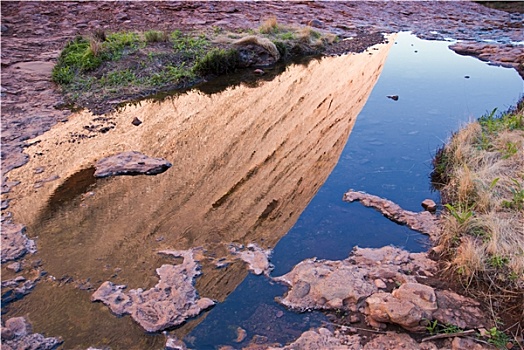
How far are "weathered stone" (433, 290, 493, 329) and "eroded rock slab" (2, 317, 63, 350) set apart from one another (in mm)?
2440

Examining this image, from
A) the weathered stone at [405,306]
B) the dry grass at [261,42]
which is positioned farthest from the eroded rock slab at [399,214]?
the dry grass at [261,42]

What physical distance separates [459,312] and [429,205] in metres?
1.55

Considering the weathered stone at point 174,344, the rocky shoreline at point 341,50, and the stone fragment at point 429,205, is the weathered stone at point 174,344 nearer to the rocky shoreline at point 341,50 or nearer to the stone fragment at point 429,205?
the rocky shoreline at point 341,50

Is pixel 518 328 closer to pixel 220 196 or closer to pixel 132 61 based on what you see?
pixel 220 196

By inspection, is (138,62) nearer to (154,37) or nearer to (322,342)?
(154,37)

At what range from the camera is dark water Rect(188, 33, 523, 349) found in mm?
3240

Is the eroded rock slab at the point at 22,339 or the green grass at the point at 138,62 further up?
the green grass at the point at 138,62

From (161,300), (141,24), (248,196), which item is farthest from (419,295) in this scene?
(141,24)

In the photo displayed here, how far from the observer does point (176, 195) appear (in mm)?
4477

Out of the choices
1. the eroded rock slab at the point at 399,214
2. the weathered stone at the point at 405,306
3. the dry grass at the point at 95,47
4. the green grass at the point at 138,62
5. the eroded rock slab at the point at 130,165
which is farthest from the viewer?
the dry grass at the point at 95,47

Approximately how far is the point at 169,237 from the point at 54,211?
3.80 ft

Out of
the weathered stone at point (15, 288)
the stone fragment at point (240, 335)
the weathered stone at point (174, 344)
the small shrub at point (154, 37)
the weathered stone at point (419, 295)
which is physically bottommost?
the stone fragment at point (240, 335)

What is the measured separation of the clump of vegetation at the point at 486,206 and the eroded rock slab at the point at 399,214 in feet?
0.41

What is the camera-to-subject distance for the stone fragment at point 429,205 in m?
4.41
